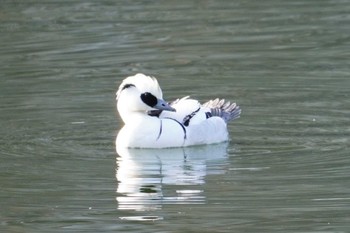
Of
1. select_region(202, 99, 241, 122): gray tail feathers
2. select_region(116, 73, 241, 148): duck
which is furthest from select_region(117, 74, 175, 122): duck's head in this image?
select_region(202, 99, 241, 122): gray tail feathers

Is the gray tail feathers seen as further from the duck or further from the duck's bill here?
the duck's bill

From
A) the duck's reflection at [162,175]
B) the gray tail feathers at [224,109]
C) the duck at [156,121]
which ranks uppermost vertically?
the gray tail feathers at [224,109]

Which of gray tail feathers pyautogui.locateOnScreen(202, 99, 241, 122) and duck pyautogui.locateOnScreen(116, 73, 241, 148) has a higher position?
gray tail feathers pyautogui.locateOnScreen(202, 99, 241, 122)

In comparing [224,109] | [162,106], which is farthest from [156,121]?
[224,109]

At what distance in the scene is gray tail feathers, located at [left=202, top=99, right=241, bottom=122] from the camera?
53.5ft

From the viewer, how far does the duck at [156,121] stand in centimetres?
Answer: 1557

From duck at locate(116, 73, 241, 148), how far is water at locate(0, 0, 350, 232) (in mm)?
156

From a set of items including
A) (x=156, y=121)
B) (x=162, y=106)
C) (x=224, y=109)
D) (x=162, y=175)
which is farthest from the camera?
(x=224, y=109)

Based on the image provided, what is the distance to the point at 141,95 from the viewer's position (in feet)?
51.0

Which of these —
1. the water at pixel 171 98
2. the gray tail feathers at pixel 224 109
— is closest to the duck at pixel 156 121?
the water at pixel 171 98

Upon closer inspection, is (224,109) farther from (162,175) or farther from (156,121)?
(162,175)

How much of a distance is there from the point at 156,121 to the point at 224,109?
1.06 meters

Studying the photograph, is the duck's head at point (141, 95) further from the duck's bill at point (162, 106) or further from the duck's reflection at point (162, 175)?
the duck's reflection at point (162, 175)

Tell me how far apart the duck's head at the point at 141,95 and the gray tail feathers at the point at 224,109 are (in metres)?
0.92
